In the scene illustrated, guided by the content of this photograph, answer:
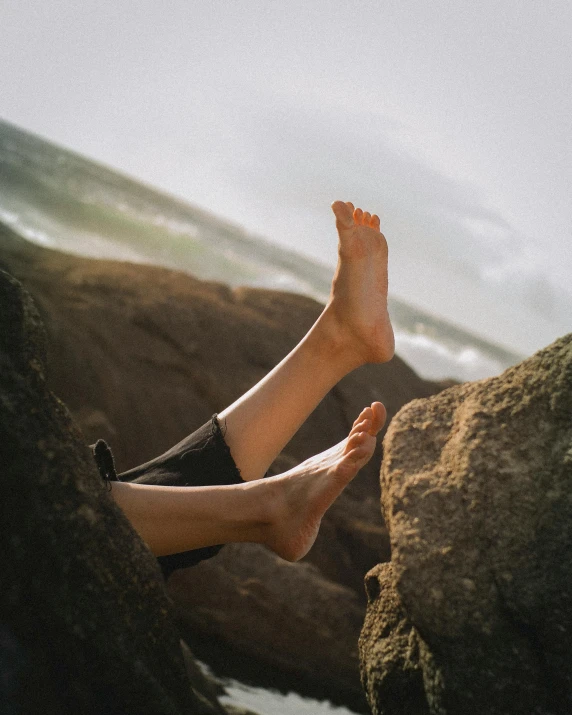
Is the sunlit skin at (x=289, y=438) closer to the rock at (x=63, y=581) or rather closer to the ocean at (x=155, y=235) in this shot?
the rock at (x=63, y=581)

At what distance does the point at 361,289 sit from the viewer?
2.20 meters

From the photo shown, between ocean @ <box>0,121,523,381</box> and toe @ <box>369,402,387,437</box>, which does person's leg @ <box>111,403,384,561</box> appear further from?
ocean @ <box>0,121,523,381</box>

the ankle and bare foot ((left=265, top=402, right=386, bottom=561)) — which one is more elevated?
the ankle

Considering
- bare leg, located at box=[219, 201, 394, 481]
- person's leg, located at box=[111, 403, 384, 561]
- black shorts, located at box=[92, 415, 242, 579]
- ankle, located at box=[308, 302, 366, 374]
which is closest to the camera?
person's leg, located at box=[111, 403, 384, 561]

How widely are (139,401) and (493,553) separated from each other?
9.99ft

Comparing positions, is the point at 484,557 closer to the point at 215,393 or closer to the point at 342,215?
the point at 342,215

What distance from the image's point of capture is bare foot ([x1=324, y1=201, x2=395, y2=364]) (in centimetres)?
213

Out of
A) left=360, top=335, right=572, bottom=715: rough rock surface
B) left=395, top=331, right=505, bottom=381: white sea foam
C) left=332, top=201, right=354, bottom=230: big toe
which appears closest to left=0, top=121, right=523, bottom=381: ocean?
left=395, top=331, right=505, bottom=381: white sea foam

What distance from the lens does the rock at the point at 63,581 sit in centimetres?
105

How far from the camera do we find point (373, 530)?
12.6 ft

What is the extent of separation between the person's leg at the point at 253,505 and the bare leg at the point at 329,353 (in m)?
0.20

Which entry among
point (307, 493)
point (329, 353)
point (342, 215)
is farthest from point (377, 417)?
point (342, 215)

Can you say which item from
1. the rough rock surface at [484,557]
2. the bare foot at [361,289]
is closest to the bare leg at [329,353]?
the bare foot at [361,289]

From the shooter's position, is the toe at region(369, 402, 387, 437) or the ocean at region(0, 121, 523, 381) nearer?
the toe at region(369, 402, 387, 437)
